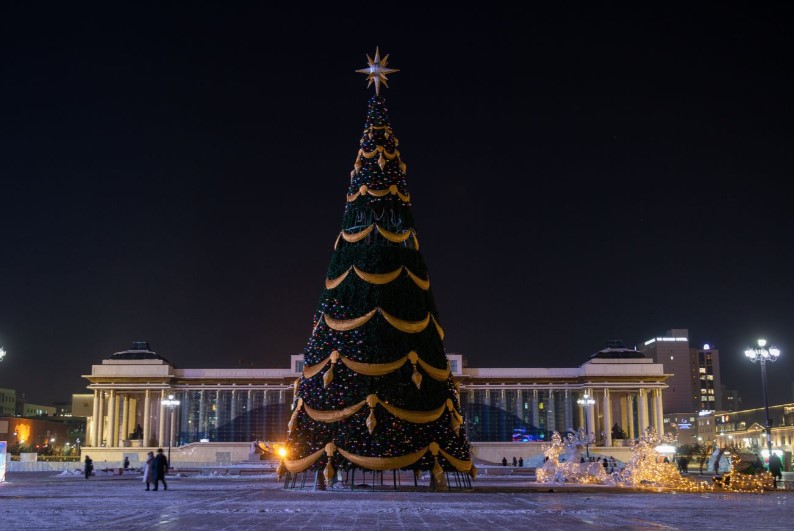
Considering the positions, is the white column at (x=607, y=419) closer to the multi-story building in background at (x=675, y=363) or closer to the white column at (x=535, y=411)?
the white column at (x=535, y=411)

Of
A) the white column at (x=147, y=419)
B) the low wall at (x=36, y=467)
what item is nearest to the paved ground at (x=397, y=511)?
the low wall at (x=36, y=467)

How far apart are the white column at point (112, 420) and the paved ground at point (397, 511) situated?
203 ft

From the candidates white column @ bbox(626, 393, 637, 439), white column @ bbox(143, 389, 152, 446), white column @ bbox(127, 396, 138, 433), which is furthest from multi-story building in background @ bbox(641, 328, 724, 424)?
white column @ bbox(143, 389, 152, 446)

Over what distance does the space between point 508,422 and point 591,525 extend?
76490 mm

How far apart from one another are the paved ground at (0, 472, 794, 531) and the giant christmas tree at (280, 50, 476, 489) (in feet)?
5.13

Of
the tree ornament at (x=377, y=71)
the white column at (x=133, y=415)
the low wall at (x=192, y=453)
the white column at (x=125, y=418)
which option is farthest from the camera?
the white column at (x=133, y=415)

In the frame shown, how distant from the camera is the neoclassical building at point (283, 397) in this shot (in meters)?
88.7

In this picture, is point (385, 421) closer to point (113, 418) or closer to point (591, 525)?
point (591, 525)

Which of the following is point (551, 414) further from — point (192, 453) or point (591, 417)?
point (192, 453)

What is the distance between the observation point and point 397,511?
20.2 m

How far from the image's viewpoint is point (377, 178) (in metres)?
31.5

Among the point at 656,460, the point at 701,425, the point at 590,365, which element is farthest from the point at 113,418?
the point at 701,425

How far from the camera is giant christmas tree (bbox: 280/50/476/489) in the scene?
28781 millimetres

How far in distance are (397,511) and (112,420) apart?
73348 mm
